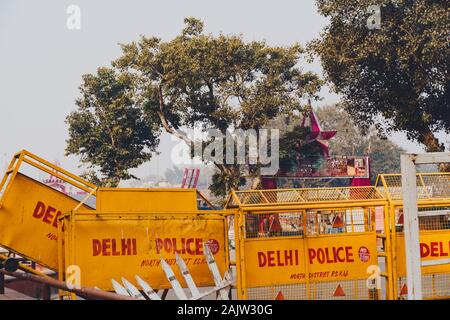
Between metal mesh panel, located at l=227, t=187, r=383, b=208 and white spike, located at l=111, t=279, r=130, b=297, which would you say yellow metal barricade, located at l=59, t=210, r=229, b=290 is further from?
white spike, located at l=111, t=279, r=130, b=297

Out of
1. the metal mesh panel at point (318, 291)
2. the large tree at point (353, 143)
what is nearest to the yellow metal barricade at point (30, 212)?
the metal mesh panel at point (318, 291)

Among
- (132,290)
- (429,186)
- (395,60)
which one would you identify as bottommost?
(132,290)

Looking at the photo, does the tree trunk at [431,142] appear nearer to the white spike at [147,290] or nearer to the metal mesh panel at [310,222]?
the metal mesh panel at [310,222]

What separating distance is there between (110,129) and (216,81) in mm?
8974

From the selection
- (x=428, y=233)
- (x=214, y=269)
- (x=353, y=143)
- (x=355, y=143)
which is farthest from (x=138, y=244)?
(x=355, y=143)

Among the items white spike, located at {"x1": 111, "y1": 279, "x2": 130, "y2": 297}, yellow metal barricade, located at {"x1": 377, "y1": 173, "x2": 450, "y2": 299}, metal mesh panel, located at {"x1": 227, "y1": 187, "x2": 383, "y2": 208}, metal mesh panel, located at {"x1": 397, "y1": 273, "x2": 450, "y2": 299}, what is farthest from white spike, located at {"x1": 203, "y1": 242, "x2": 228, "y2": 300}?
metal mesh panel, located at {"x1": 397, "y1": 273, "x2": 450, "y2": 299}

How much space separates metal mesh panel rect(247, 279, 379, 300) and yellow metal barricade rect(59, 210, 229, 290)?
41.3 inches

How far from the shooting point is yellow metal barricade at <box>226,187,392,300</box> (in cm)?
1338

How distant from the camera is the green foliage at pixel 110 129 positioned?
52469mm

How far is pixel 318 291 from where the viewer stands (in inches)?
537

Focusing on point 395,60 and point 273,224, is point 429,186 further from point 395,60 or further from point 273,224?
point 395,60

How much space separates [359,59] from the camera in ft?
148

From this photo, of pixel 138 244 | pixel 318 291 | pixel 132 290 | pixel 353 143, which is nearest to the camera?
pixel 132 290
